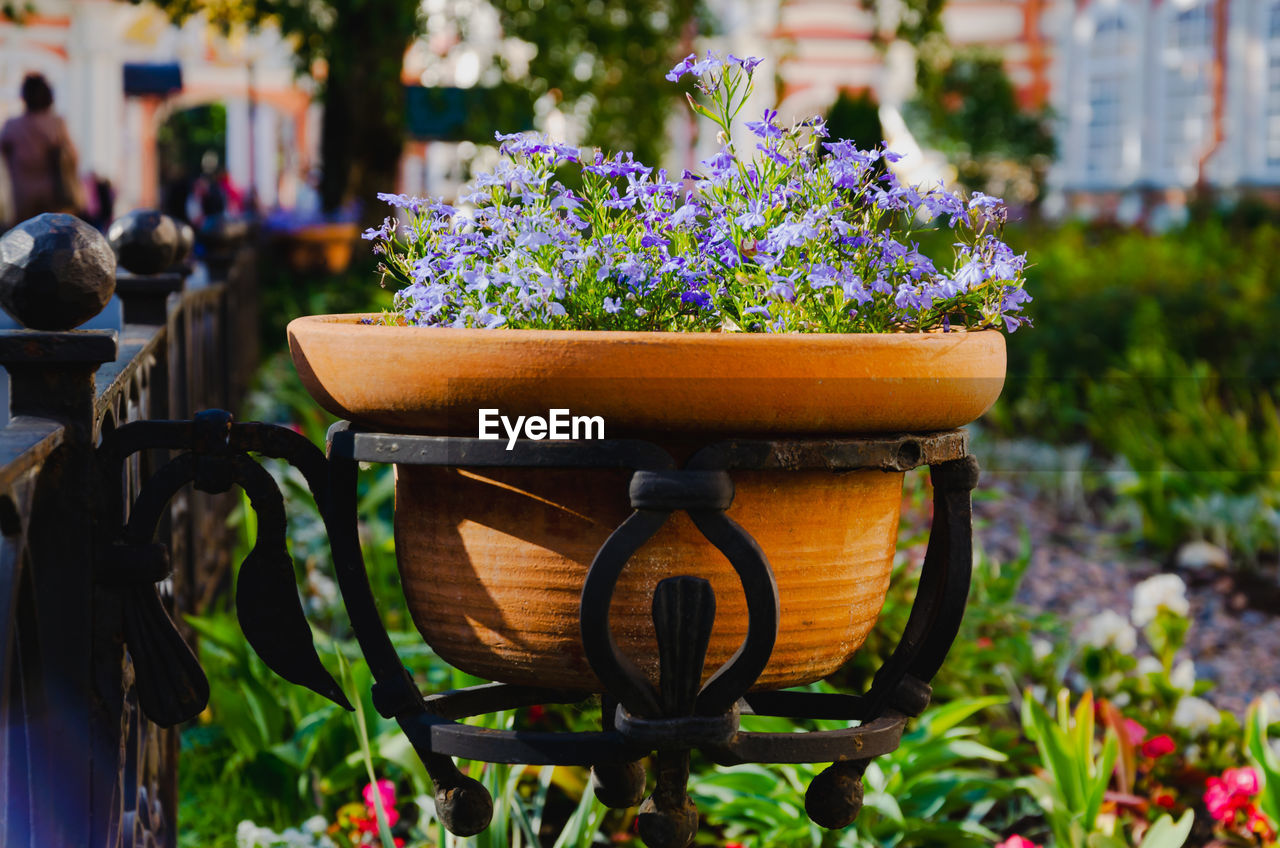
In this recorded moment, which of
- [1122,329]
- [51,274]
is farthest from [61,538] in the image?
[1122,329]

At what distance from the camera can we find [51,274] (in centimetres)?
122

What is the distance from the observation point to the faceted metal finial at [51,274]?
1223mm

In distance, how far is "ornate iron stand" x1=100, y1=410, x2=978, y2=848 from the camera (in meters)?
1.17

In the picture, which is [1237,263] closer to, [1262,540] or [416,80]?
[1262,540]

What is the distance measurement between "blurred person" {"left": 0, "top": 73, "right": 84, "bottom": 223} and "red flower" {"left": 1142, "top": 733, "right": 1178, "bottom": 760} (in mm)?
7716

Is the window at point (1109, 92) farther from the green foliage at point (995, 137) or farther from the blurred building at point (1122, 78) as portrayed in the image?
the green foliage at point (995, 137)

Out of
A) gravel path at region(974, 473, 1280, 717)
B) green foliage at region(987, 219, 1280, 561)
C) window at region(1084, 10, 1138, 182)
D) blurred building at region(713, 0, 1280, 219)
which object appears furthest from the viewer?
window at region(1084, 10, 1138, 182)

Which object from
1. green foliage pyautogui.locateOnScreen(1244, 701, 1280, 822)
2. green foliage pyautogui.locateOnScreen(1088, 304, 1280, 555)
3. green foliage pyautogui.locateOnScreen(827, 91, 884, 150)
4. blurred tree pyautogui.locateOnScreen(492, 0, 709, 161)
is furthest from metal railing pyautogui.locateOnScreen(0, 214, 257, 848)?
blurred tree pyautogui.locateOnScreen(492, 0, 709, 161)

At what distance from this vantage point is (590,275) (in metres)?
1.32

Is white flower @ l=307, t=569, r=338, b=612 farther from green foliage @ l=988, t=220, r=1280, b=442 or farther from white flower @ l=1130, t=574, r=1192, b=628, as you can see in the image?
green foliage @ l=988, t=220, r=1280, b=442

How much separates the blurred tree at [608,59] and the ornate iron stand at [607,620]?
21.8ft

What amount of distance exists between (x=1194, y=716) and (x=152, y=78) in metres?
29.9

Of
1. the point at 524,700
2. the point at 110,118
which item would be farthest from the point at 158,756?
the point at 110,118

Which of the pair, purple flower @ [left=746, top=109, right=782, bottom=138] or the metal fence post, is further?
purple flower @ [left=746, top=109, right=782, bottom=138]
